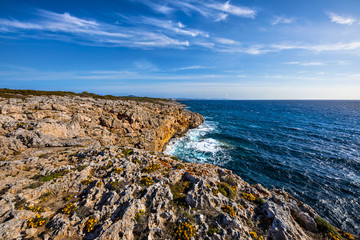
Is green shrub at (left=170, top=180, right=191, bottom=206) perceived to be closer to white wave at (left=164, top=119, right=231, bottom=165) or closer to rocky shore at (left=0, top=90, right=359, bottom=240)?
rocky shore at (left=0, top=90, right=359, bottom=240)

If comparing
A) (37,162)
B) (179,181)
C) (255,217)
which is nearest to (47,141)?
(37,162)

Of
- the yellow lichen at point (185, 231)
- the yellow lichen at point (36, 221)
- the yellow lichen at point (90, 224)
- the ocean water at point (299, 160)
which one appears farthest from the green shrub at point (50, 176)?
the ocean water at point (299, 160)

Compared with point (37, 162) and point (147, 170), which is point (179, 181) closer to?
point (147, 170)

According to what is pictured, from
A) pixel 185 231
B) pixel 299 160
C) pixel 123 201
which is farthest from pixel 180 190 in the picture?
pixel 299 160

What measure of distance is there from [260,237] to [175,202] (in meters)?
6.05

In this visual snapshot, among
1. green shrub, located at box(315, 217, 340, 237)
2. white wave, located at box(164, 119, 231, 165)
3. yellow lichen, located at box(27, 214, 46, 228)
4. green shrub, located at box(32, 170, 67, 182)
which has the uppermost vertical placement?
green shrub, located at box(32, 170, 67, 182)

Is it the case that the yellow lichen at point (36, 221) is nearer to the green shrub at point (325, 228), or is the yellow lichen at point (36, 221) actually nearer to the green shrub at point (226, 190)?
the green shrub at point (226, 190)

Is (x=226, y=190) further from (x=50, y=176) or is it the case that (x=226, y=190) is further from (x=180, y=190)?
(x=50, y=176)

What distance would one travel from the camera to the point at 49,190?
10.1 metres

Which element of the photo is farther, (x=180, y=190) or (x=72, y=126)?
(x=72, y=126)

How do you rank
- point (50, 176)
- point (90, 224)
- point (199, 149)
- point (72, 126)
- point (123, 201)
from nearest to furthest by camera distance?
point (90, 224)
point (123, 201)
point (50, 176)
point (72, 126)
point (199, 149)

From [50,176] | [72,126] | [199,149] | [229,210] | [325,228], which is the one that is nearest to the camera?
[229,210]

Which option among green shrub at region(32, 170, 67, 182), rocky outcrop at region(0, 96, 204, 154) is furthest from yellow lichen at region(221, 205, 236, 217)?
rocky outcrop at region(0, 96, 204, 154)

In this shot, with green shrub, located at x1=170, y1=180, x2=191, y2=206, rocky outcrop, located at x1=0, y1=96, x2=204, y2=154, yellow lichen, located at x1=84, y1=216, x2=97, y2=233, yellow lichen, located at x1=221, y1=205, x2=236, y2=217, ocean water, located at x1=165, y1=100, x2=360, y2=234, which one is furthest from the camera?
ocean water, located at x1=165, y1=100, x2=360, y2=234
